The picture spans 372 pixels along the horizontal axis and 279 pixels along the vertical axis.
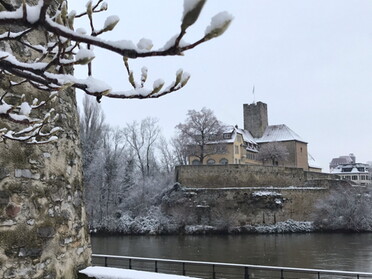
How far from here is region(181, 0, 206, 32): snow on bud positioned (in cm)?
119

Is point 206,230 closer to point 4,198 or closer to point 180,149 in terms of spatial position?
point 180,149

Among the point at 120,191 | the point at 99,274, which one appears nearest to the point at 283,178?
the point at 120,191

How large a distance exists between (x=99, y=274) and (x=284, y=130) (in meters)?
44.6

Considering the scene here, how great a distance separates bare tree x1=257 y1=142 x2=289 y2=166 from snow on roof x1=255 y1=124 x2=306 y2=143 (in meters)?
1.31

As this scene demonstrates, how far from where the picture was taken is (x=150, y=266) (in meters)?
16.2

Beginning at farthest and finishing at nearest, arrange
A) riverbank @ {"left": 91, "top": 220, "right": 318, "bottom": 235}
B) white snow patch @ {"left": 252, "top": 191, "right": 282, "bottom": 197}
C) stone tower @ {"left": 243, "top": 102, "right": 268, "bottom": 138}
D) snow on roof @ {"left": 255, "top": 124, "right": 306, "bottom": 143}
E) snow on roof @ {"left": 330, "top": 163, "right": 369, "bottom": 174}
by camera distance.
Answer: snow on roof @ {"left": 330, "top": 163, "right": 369, "bottom": 174} → stone tower @ {"left": 243, "top": 102, "right": 268, "bottom": 138} → snow on roof @ {"left": 255, "top": 124, "right": 306, "bottom": 143} → white snow patch @ {"left": 252, "top": 191, "right": 282, "bottom": 197} → riverbank @ {"left": 91, "top": 220, "right": 318, "bottom": 235}

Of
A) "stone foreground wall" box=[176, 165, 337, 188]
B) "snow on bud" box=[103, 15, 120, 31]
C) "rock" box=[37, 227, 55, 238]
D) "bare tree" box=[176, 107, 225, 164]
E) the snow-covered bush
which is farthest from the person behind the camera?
"bare tree" box=[176, 107, 225, 164]

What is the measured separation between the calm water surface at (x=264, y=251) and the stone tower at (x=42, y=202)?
1402 cm

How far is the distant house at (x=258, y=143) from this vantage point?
4178 centimetres

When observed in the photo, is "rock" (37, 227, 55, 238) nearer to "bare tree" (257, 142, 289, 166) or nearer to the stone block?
the stone block

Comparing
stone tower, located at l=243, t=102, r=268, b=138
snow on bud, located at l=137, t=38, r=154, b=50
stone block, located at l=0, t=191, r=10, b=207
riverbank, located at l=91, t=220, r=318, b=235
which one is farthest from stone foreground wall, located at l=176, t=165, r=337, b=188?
snow on bud, located at l=137, t=38, r=154, b=50

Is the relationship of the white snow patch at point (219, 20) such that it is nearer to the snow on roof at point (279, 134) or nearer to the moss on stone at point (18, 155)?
the moss on stone at point (18, 155)

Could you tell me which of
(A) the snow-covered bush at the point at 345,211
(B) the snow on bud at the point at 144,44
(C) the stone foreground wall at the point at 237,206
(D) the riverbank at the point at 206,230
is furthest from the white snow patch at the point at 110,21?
(A) the snow-covered bush at the point at 345,211

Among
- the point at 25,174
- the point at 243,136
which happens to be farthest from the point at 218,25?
the point at 243,136
